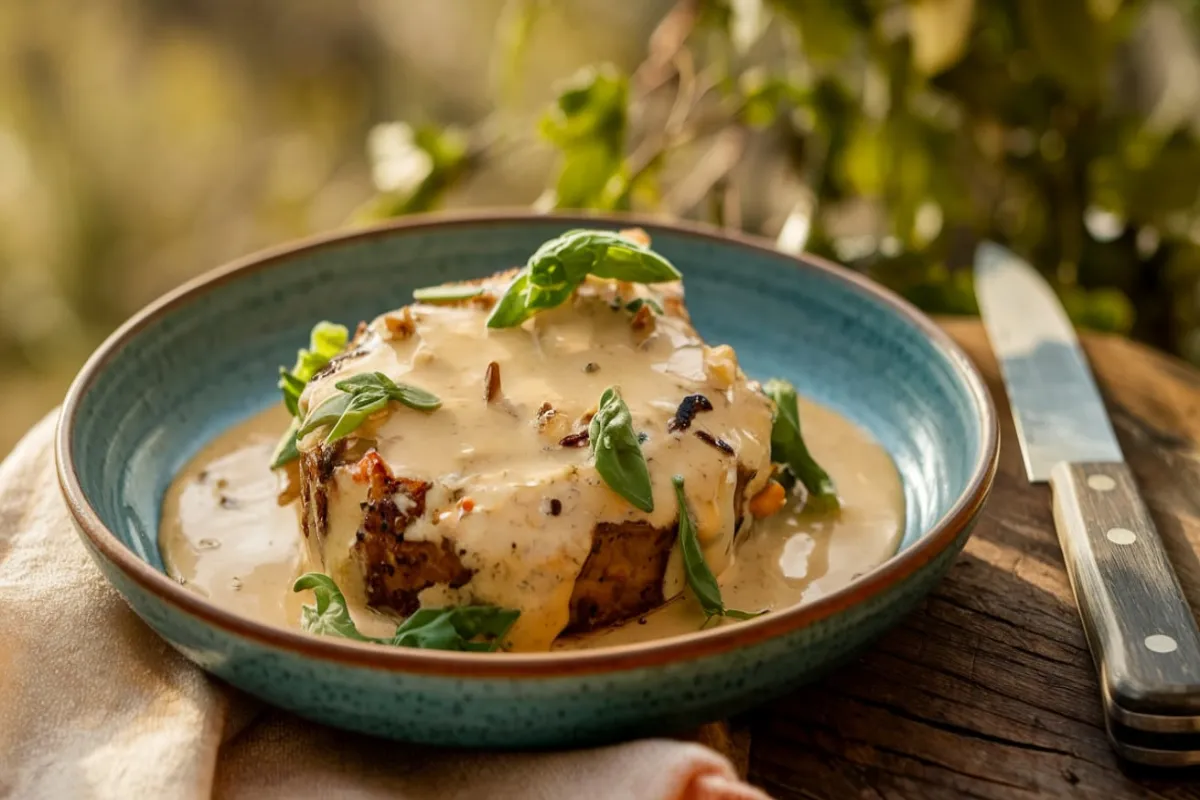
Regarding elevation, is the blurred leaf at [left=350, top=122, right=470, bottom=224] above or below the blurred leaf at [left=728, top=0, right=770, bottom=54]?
below

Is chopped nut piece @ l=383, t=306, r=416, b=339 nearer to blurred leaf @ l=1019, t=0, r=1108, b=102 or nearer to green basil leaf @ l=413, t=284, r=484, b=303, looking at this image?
green basil leaf @ l=413, t=284, r=484, b=303

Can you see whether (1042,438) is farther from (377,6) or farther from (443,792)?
(377,6)

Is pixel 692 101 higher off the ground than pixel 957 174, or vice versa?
pixel 692 101

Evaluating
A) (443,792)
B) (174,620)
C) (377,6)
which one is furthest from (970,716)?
(377,6)

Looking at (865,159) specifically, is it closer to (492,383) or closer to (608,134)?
(608,134)

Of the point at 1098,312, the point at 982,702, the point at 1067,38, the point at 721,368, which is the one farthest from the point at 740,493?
the point at 1067,38

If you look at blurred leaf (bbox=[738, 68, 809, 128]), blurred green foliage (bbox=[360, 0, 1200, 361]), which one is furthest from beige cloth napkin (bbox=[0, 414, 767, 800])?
blurred leaf (bbox=[738, 68, 809, 128])
